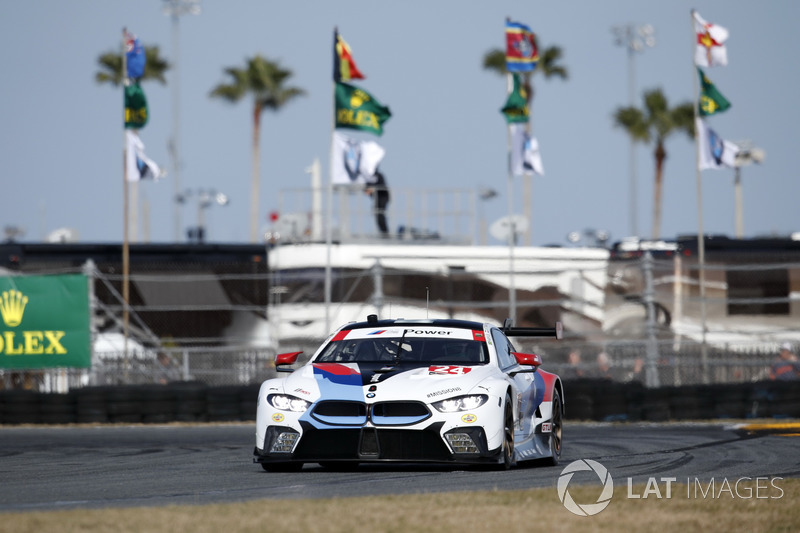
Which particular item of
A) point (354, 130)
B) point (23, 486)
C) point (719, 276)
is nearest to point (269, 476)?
point (23, 486)

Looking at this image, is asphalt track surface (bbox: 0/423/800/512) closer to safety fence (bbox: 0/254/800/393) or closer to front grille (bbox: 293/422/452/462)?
front grille (bbox: 293/422/452/462)

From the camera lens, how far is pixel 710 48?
2700 cm

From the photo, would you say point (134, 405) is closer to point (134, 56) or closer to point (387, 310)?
point (387, 310)

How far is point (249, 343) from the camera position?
88.4 feet

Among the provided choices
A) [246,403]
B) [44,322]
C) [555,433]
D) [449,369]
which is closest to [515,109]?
[246,403]

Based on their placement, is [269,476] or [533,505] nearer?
[533,505]

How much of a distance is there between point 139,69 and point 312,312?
6162 millimetres

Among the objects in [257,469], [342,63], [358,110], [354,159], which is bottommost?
[257,469]

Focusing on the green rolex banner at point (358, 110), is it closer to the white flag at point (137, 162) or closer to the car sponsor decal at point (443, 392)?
the white flag at point (137, 162)

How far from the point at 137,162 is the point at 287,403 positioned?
16.7 m

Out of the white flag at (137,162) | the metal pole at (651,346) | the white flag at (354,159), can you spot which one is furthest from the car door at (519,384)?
the white flag at (137,162)

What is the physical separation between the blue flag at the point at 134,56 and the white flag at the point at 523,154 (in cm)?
798

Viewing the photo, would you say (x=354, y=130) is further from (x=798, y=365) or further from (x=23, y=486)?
(x=23, y=486)

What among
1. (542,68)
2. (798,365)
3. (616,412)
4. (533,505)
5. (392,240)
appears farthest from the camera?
(542,68)
